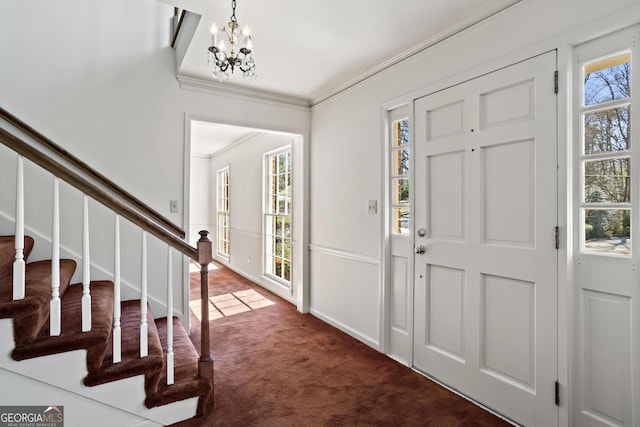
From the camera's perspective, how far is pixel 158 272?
2969 millimetres

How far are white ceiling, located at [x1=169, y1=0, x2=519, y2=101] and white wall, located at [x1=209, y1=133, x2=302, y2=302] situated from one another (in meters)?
1.46

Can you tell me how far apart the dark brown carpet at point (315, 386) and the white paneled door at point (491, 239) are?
0.24 m

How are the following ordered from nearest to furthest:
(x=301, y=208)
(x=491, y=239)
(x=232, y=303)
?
(x=491, y=239), (x=301, y=208), (x=232, y=303)

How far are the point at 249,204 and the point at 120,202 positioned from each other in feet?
12.9

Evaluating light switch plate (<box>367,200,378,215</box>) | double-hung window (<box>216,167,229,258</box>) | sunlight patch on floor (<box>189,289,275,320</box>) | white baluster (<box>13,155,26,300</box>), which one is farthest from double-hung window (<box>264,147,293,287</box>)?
white baluster (<box>13,155,26,300</box>)

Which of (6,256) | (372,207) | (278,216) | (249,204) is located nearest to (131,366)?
(6,256)

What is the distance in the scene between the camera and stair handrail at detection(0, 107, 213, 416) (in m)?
1.54

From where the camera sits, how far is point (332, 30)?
2.25 meters

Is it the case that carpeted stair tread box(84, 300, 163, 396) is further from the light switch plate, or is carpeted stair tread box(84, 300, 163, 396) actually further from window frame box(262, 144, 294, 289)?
window frame box(262, 144, 294, 289)

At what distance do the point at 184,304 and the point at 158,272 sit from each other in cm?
39

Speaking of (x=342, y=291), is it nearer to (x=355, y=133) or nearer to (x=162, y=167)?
(x=355, y=133)

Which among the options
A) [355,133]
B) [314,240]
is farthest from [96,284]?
[355,133]

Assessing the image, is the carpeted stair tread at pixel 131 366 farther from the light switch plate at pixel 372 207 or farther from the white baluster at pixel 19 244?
the light switch plate at pixel 372 207

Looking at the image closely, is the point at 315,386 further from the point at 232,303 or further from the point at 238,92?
the point at 238,92
